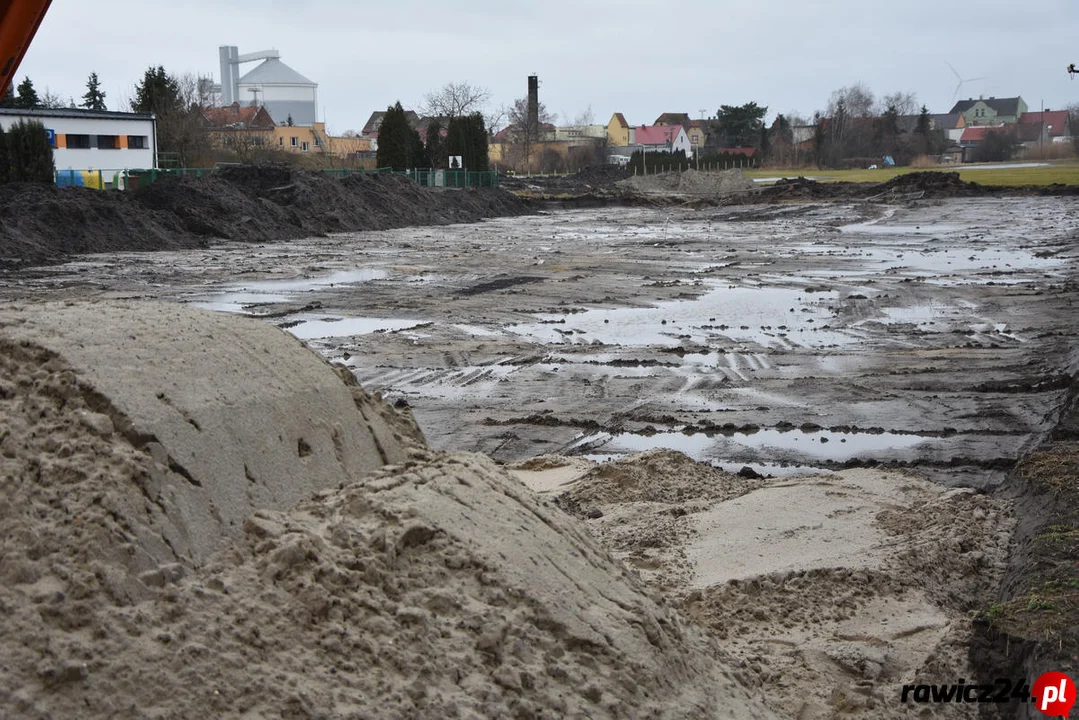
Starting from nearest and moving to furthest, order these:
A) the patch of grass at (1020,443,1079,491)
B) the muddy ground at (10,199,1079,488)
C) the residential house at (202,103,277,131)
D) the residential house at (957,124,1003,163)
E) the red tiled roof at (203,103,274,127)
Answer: the patch of grass at (1020,443,1079,491) → the muddy ground at (10,199,1079,488) → the residential house at (202,103,277,131) → the red tiled roof at (203,103,274,127) → the residential house at (957,124,1003,163)

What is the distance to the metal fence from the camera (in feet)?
124

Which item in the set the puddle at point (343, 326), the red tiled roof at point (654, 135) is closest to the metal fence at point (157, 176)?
the puddle at point (343, 326)

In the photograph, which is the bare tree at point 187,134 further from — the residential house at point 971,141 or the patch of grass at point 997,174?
the residential house at point 971,141

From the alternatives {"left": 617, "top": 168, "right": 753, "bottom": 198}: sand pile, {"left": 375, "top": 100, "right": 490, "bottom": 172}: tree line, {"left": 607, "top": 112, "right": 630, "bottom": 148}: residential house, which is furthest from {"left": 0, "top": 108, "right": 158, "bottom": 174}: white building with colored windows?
{"left": 607, "top": 112, "right": 630, "bottom": 148}: residential house

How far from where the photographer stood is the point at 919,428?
9.25m

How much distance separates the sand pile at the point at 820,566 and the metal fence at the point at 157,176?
1092 inches

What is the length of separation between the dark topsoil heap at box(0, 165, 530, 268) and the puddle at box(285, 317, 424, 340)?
33.2 ft

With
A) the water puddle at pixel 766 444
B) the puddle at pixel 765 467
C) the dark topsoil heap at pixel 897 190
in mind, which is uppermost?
the dark topsoil heap at pixel 897 190

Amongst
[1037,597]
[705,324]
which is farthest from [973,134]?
[1037,597]

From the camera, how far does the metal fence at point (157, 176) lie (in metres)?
37.7

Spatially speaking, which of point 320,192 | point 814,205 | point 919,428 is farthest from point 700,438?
point 814,205

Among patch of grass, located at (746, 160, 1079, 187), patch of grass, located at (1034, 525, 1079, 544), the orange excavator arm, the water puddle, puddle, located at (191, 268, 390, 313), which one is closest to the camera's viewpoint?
patch of grass, located at (1034, 525, 1079, 544)

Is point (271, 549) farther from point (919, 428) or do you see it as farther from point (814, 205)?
point (814, 205)

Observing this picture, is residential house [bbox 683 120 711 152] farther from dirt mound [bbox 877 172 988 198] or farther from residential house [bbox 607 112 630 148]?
dirt mound [bbox 877 172 988 198]
